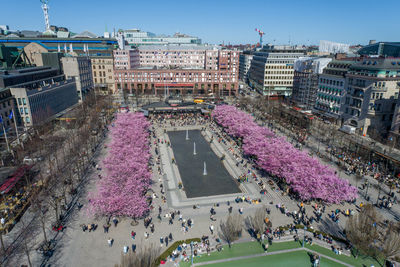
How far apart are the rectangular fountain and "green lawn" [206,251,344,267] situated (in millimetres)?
17300

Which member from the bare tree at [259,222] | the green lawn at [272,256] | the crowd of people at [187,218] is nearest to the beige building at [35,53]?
A: the crowd of people at [187,218]

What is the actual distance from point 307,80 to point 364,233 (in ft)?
272

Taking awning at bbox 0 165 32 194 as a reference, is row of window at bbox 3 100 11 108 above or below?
above

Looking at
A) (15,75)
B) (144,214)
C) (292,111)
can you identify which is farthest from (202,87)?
(144,214)

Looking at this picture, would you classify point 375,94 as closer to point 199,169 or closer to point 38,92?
point 199,169

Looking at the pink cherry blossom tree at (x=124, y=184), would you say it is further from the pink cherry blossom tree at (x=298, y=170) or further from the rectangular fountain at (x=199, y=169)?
the pink cherry blossom tree at (x=298, y=170)

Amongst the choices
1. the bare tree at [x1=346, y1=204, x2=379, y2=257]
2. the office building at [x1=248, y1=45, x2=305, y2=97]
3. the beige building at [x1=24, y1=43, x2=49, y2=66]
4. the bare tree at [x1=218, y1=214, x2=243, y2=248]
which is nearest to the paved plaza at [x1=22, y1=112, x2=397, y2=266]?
the bare tree at [x1=218, y1=214, x2=243, y2=248]

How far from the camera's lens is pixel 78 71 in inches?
4587

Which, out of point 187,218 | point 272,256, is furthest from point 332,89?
point 187,218

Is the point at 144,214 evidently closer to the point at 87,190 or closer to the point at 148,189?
the point at 148,189

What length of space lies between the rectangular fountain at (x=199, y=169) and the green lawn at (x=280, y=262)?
17300 mm

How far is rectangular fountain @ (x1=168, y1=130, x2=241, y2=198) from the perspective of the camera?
5334cm

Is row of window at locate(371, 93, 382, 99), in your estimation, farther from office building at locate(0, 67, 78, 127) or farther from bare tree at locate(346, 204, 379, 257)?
office building at locate(0, 67, 78, 127)

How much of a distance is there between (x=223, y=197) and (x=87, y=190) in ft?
87.8
